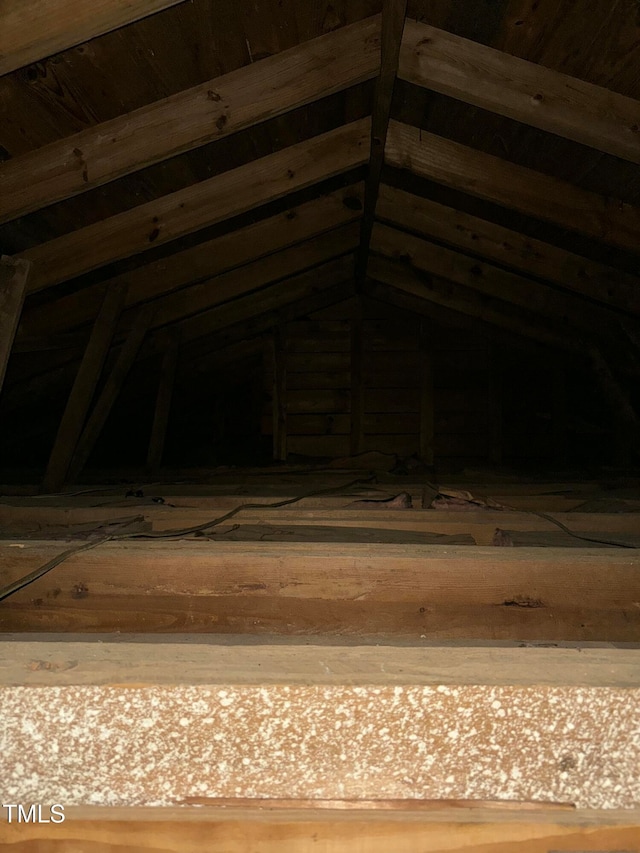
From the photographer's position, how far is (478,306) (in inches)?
200

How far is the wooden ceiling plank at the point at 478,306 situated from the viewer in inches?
196

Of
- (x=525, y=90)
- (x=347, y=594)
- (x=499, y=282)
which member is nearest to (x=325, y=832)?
(x=347, y=594)

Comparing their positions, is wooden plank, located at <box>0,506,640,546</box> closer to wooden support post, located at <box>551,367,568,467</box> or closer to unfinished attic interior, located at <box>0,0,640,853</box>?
unfinished attic interior, located at <box>0,0,640,853</box>

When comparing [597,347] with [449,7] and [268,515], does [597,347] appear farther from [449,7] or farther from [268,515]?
[268,515]

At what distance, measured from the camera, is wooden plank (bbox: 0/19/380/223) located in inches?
91.8

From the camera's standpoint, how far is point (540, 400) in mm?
6199

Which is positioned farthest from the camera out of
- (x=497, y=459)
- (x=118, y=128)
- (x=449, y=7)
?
(x=497, y=459)

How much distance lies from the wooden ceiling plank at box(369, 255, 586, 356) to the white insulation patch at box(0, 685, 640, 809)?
4.56 m

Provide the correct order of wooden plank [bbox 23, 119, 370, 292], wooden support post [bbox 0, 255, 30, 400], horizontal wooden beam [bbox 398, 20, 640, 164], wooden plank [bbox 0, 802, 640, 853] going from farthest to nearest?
wooden plank [bbox 23, 119, 370, 292]
wooden support post [bbox 0, 255, 30, 400]
horizontal wooden beam [bbox 398, 20, 640, 164]
wooden plank [bbox 0, 802, 640, 853]

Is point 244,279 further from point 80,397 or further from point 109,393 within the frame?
point 80,397

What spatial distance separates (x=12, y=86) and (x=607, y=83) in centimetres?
201

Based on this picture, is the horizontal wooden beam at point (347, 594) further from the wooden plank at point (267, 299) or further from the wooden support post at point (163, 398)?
the wooden plank at point (267, 299)

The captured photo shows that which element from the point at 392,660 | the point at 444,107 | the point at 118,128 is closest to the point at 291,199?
the point at 444,107

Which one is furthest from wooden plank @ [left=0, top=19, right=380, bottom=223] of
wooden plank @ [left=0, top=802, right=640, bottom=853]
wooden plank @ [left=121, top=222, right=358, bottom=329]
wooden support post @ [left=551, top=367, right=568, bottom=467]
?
wooden support post @ [left=551, top=367, right=568, bottom=467]
